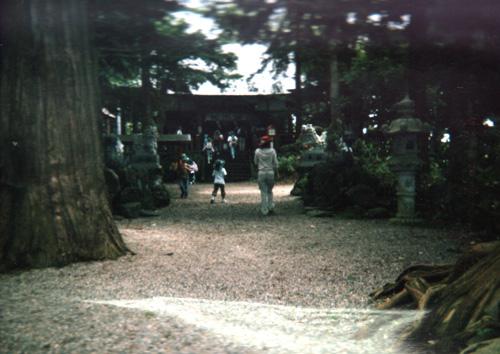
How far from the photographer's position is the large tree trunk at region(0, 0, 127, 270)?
16.9 ft

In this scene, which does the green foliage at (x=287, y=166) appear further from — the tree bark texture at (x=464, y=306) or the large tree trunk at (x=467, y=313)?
the large tree trunk at (x=467, y=313)

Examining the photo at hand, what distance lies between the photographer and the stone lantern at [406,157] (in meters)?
8.89

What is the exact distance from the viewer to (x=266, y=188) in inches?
420

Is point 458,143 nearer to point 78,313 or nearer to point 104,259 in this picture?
point 104,259

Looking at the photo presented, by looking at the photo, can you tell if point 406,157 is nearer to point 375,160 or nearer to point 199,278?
point 375,160

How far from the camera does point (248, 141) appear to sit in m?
27.0

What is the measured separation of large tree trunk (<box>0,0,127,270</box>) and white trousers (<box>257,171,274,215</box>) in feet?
17.7

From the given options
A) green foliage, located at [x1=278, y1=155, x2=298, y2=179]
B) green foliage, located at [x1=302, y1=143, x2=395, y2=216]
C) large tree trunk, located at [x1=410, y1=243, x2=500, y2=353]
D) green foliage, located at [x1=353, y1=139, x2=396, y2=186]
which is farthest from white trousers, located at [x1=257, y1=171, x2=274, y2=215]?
green foliage, located at [x1=278, y1=155, x2=298, y2=179]

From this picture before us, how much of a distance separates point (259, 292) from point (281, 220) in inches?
218

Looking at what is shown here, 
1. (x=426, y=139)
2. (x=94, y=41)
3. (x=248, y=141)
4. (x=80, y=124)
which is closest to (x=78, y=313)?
(x=80, y=124)

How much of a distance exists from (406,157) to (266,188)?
10.3 ft

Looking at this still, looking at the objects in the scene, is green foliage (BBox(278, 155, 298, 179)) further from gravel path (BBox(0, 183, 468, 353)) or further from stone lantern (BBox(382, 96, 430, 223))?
stone lantern (BBox(382, 96, 430, 223))

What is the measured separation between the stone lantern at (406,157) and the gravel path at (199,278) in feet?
1.73

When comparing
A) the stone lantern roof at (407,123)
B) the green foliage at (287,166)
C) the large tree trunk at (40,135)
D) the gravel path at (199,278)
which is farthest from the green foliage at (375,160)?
the green foliage at (287,166)
